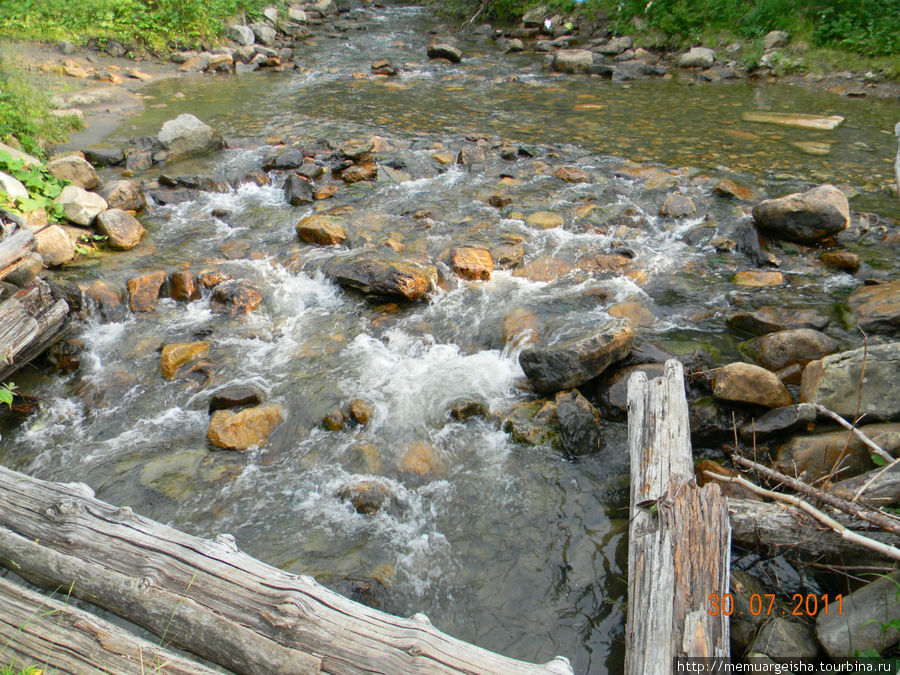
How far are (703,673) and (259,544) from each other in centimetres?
282

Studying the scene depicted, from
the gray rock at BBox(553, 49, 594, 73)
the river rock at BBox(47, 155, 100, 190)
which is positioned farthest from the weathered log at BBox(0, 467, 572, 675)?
the gray rock at BBox(553, 49, 594, 73)

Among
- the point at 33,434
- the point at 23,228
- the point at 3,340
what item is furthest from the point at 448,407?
the point at 23,228

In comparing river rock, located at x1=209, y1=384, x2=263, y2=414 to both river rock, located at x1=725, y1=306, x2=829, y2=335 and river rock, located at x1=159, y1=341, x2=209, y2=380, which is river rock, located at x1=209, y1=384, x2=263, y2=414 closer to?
river rock, located at x1=159, y1=341, x2=209, y2=380

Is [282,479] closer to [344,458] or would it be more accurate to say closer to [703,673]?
[344,458]

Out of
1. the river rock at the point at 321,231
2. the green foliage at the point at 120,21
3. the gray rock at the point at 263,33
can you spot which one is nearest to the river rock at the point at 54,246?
the river rock at the point at 321,231

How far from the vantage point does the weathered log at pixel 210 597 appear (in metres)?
2.54

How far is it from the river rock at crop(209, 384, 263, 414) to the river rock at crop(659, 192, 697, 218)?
6.01 metres

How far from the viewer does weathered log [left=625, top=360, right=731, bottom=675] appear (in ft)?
8.73

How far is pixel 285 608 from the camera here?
2.67 meters

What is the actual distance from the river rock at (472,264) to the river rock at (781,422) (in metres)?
3.37

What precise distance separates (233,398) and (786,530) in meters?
4.26

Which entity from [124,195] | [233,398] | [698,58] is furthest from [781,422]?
[698,58]

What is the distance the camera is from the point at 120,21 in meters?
16.0

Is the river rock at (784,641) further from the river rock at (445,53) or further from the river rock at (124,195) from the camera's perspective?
the river rock at (445,53)
